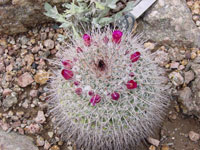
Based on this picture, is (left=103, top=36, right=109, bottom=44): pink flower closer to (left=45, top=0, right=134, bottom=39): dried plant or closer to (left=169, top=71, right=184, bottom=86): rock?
(left=45, top=0, right=134, bottom=39): dried plant

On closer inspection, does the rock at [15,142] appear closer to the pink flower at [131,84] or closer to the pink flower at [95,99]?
the pink flower at [95,99]

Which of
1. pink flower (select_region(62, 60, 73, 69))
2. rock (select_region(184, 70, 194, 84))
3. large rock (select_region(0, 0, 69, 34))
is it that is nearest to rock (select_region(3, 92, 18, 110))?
large rock (select_region(0, 0, 69, 34))

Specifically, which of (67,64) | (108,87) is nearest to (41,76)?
(67,64)

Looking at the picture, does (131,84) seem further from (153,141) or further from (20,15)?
(20,15)

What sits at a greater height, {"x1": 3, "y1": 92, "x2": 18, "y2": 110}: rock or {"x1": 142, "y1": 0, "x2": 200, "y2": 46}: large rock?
{"x1": 142, "y1": 0, "x2": 200, "y2": 46}: large rock

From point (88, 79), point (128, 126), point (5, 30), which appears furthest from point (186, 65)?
point (5, 30)
